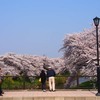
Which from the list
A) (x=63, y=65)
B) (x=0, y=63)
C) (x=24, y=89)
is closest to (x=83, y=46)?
(x=63, y=65)

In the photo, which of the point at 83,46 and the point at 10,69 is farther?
the point at 10,69

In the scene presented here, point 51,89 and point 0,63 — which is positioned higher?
point 0,63

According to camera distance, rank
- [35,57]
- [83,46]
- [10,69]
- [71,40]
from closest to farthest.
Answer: [83,46]
[71,40]
[10,69]
[35,57]

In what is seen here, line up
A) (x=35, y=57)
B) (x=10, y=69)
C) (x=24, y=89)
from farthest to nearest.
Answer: (x=35, y=57)
(x=10, y=69)
(x=24, y=89)

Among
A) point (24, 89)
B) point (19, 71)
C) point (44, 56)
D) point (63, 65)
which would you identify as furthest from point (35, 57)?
point (24, 89)

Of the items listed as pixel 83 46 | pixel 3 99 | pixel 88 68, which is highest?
pixel 83 46

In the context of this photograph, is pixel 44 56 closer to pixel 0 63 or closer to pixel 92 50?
pixel 0 63

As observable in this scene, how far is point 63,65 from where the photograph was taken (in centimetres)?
4553

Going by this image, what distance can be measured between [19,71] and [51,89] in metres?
31.2

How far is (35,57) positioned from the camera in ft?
238

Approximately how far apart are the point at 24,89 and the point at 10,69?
25973mm

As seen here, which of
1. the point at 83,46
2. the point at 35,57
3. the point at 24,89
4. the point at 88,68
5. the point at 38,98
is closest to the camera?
the point at 38,98

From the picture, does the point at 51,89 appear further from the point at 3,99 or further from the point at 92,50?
the point at 92,50

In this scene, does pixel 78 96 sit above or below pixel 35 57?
below
